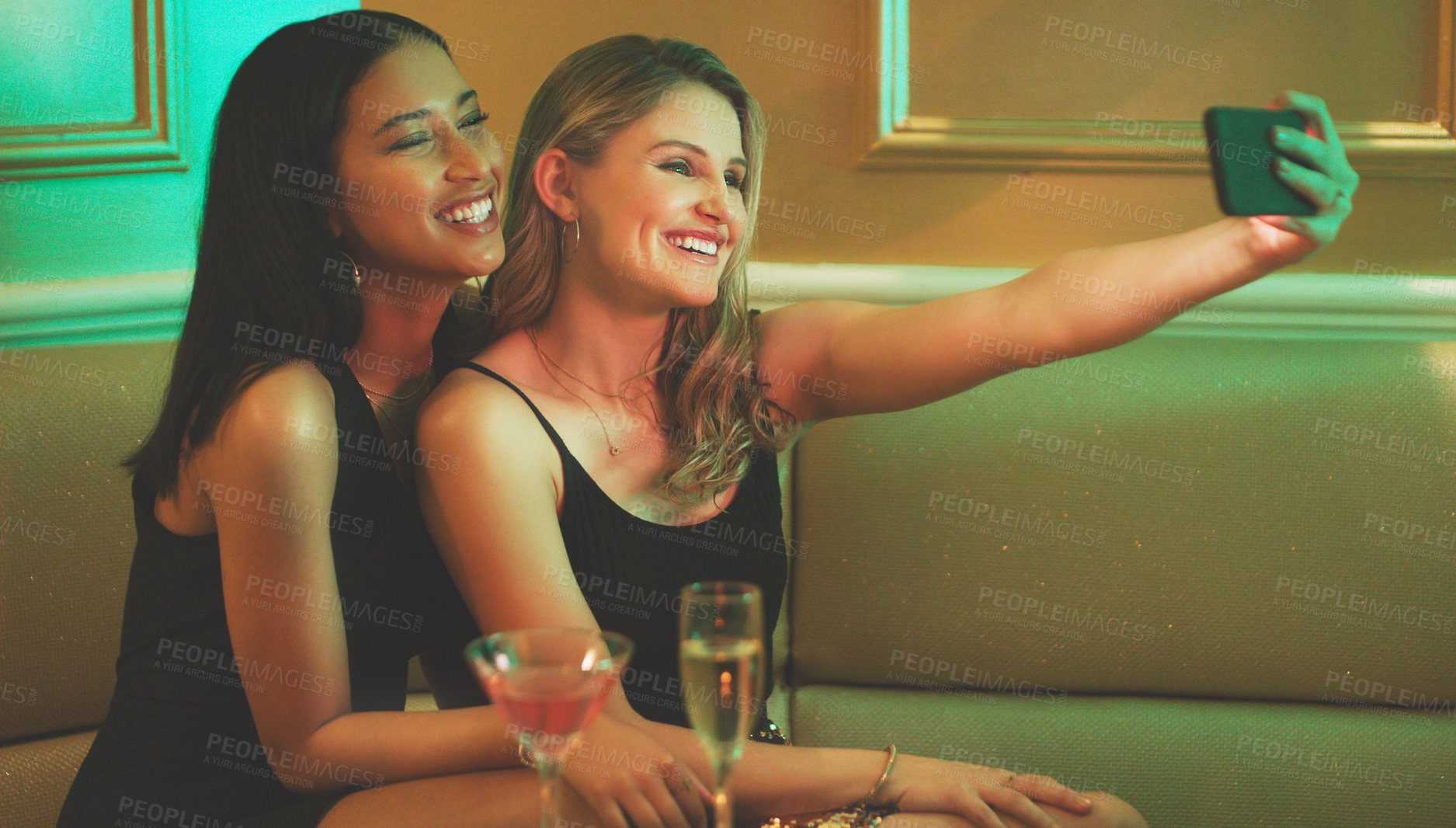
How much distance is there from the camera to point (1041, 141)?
2033 millimetres

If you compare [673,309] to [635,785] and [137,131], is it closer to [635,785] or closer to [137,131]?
[635,785]

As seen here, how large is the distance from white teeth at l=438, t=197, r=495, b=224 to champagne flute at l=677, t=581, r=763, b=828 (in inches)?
33.3

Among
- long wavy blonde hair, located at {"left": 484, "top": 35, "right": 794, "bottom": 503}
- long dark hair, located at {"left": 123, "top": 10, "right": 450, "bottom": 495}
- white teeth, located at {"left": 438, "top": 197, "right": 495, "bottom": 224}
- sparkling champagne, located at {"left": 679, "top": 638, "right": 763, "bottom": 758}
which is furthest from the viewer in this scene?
long wavy blonde hair, located at {"left": 484, "top": 35, "right": 794, "bottom": 503}

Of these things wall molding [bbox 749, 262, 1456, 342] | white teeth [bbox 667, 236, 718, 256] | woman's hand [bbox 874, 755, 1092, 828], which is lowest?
woman's hand [bbox 874, 755, 1092, 828]

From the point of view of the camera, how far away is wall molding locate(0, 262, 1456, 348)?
78.1 inches

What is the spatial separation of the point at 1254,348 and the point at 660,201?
1099mm

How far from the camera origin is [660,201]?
1532 mm

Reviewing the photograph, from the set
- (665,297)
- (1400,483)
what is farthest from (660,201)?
(1400,483)

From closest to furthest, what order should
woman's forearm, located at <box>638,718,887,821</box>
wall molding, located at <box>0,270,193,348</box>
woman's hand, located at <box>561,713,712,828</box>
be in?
1. woman's hand, located at <box>561,713,712,828</box>
2. woman's forearm, located at <box>638,718,887,821</box>
3. wall molding, located at <box>0,270,193,348</box>

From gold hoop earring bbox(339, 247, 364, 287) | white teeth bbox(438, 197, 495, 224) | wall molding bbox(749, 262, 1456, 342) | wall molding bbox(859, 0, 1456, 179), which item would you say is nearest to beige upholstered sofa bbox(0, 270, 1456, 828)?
wall molding bbox(749, 262, 1456, 342)

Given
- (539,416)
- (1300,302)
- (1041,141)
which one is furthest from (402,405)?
(1300,302)

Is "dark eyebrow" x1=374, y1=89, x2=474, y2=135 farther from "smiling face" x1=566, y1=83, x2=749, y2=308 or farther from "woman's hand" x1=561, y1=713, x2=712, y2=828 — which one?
"woman's hand" x1=561, y1=713, x2=712, y2=828

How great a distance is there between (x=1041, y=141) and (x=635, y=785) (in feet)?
4.72

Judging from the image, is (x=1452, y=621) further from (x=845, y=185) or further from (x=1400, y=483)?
(x=845, y=185)
